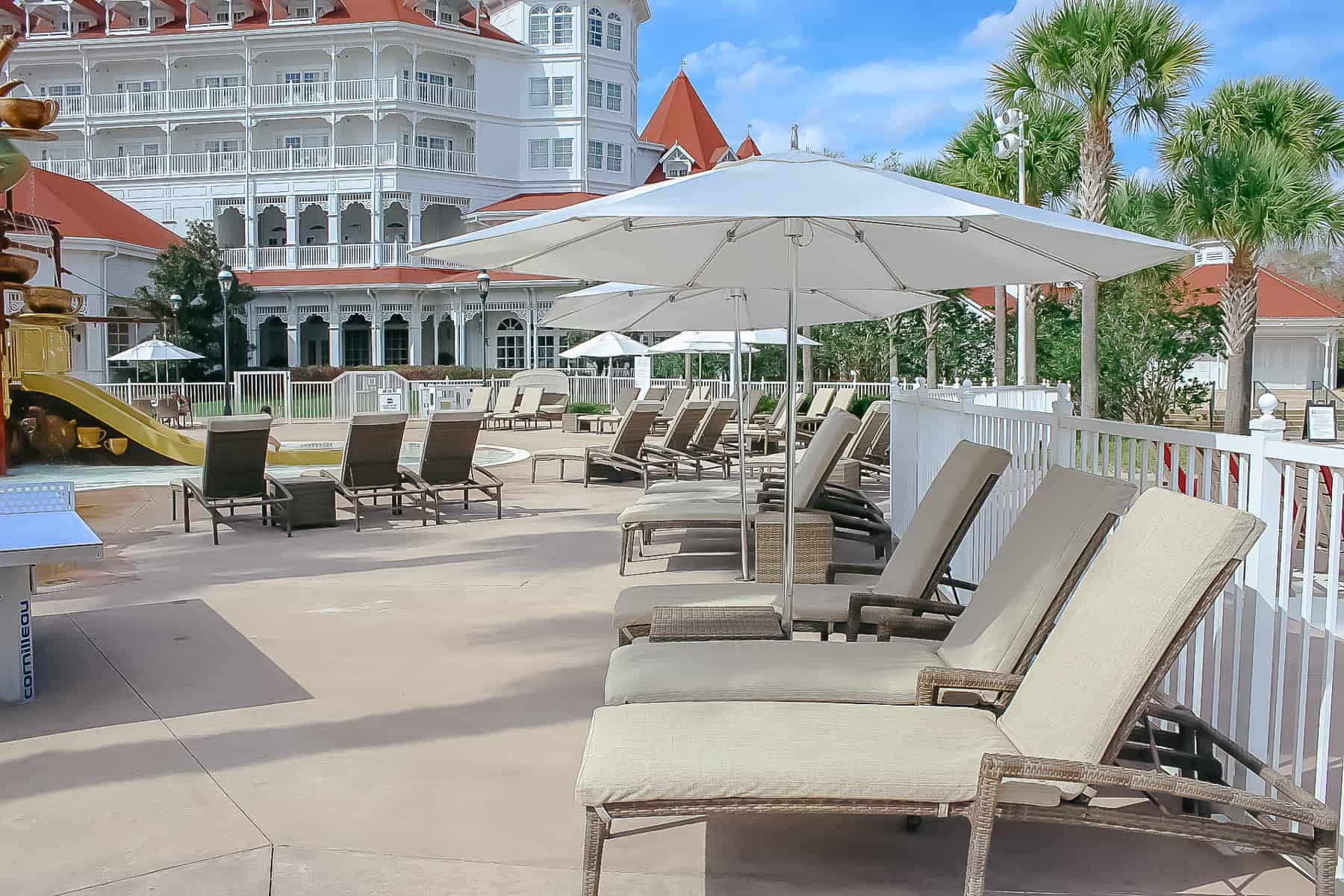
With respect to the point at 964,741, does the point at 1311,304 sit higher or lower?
higher

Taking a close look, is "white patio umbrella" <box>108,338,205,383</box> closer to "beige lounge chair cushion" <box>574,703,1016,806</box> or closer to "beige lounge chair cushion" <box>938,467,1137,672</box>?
"beige lounge chair cushion" <box>938,467,1137,672</box>

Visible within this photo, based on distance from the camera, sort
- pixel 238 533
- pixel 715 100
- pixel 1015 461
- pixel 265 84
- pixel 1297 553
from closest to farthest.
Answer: pixel 1015 461 < pixel 1297 553 < pixel 238 533 < pixel 265 84 < pixel 715 100

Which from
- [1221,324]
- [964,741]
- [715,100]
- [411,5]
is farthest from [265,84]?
[964,741]

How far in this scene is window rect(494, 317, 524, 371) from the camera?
43.7 metres

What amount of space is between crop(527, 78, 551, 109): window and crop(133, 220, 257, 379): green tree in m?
14.8

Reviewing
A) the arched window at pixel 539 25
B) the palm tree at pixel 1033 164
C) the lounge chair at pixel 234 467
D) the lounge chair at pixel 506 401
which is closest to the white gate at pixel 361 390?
the lounge chair at pixel 506 401

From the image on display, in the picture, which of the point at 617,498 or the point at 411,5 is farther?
the point at 411,5

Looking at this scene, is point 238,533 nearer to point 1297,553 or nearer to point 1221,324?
point 1297,553

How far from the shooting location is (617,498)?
38.6 ft

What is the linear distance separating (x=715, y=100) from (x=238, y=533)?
52.3 m

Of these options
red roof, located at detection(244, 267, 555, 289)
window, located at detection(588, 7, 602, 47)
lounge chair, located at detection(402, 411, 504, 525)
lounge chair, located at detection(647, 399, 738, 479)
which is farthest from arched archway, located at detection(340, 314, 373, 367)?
lounge chair, located at detection(402, 411, 504, 525)

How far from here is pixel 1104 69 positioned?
60.7 ft

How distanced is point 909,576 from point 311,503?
6.24m

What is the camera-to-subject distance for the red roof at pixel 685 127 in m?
51.1
